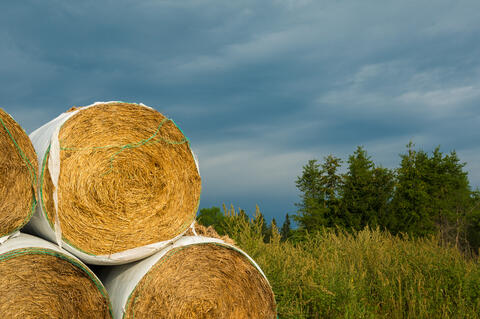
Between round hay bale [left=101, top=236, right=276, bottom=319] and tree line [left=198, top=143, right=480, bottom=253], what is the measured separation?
10590 millimetres

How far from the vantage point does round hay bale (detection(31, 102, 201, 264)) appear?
3.36 m

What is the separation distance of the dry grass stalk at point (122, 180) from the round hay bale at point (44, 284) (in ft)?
0.61

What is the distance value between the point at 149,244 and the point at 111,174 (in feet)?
2.13

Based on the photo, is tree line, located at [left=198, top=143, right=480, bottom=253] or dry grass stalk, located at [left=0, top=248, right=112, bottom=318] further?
tree line, located at [left=198, top=143, right=480, bottom=253]

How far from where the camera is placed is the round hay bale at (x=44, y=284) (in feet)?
10.3

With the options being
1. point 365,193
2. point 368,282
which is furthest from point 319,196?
point 368,282

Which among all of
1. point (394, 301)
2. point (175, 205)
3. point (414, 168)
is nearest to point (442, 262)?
point (394, 301)

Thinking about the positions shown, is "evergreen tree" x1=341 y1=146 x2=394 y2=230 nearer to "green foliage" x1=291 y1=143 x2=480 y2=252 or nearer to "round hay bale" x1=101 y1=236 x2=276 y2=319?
"green foliage" x1=291 y1=143 x2=480 y2=252

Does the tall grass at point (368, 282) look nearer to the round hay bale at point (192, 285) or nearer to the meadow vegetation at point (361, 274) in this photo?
the meadow vegetation at point (361, 274)

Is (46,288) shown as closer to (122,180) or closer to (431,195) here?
(122,180)

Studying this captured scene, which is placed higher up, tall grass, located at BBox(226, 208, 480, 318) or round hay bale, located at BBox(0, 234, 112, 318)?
round hay bale, located at BBox(0, 234, 112, 318)

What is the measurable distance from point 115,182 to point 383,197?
1296 centimetres

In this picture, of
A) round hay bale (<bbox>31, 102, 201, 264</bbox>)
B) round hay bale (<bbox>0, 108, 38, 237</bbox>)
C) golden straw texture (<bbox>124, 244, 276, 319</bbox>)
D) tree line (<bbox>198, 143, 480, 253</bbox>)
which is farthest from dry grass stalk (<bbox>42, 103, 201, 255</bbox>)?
tree line (<bbox>198, 143, 480, 253</bbox>)

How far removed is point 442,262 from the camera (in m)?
6.24
